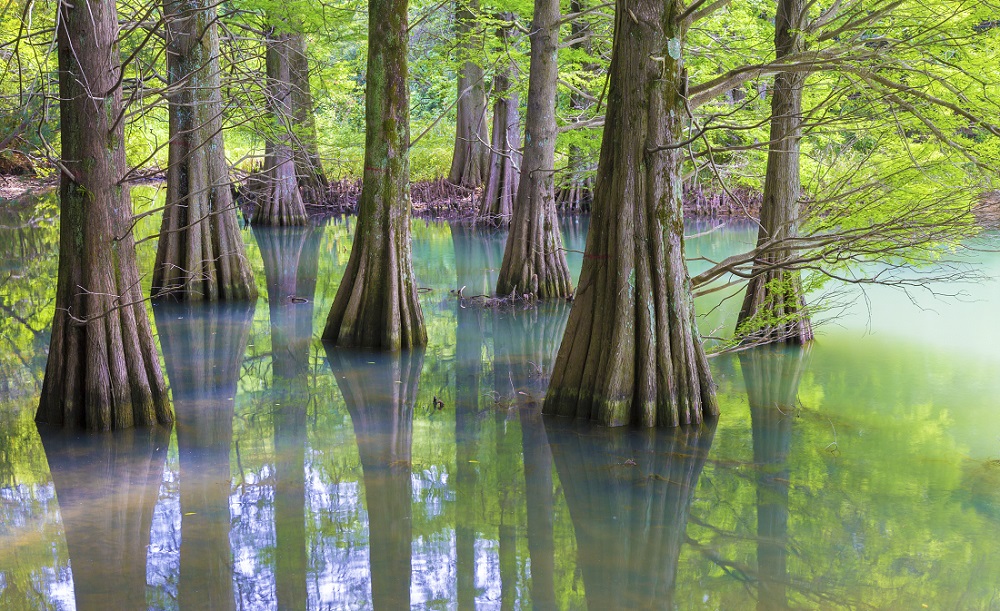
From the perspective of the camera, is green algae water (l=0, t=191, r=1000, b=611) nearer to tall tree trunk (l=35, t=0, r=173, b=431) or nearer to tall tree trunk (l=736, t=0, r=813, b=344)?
tall tree trunk (l=35, t=0, r=173, b=431)

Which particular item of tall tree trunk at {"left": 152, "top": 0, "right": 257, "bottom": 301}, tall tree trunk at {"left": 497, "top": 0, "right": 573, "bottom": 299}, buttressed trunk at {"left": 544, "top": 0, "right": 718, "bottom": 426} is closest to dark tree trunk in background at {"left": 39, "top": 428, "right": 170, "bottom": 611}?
buttressed trunk at {"left": 544, "top": 0, "right": 718, "bottom": 426}

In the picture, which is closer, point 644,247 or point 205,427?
point 644,247

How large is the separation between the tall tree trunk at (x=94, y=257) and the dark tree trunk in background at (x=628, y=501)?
3307 mm

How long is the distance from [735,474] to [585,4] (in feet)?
37.1

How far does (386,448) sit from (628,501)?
1.95m

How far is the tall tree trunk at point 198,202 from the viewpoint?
11.5 metres

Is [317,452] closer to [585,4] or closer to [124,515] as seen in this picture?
[124,515]

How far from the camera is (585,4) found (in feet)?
50.6

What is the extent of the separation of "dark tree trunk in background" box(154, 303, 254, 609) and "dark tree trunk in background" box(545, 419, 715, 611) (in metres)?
1.93

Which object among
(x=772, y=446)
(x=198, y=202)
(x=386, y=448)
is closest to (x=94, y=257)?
(x=386, y=448)

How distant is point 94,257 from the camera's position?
642 centimetres

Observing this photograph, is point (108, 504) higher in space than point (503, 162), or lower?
lower

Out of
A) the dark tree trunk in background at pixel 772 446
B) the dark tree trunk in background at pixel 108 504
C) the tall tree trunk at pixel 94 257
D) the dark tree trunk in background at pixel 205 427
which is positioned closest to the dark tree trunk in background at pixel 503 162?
the dark tree trunk in background at pixel 205 427

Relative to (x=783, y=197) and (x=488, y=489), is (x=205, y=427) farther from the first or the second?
(x=783, y=197)
